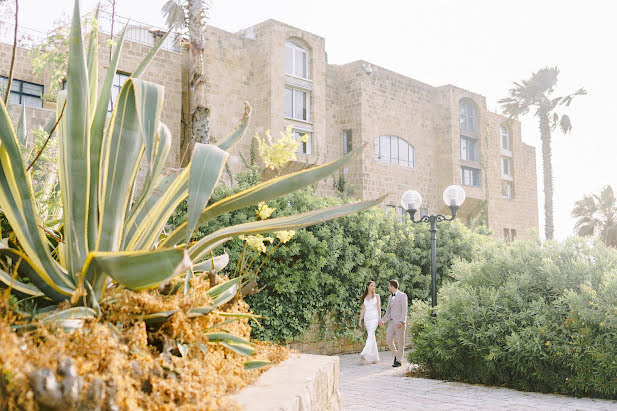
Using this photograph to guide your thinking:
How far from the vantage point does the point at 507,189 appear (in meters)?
31.7

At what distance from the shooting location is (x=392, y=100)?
80.4ft

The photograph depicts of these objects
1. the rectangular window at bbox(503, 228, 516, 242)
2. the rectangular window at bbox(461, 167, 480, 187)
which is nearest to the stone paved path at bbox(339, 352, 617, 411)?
the rectangular window at bbox(461, 167, 480, 187)

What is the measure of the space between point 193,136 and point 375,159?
1249 centimetres

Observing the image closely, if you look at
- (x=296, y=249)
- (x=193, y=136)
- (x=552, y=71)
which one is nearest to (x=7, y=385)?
(x=296, y=249)

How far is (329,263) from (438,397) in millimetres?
4493

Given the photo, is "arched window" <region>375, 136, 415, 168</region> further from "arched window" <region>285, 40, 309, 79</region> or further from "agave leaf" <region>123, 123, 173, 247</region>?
"agave leaf" <region>123, 123, 173, 247</region>

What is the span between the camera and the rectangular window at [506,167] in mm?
31908

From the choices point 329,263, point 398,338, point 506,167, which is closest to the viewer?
point 398,338

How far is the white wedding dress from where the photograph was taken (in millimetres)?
10188

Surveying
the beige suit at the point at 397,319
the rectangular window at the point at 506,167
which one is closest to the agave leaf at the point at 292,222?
the beige suit at the point at 397,319

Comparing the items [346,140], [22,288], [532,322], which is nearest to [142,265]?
[22,288]

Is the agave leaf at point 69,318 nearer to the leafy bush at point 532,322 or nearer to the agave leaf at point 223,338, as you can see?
the agave leaf at point 223,338

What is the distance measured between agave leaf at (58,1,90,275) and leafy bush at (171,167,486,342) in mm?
6795

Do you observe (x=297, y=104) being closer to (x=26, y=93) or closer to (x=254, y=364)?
(x=26, y=93)
